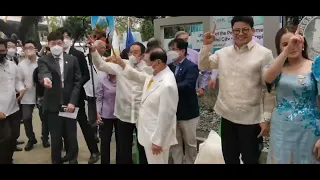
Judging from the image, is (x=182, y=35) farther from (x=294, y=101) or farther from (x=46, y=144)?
(x=46, y=144)

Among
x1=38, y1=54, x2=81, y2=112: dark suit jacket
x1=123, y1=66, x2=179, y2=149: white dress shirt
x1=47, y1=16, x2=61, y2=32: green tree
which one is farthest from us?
x1=38, y1=54, x2=81, y2=112: dark suit jacket

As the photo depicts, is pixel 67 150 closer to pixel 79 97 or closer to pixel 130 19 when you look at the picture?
pixel 79 97

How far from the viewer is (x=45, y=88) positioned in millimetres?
1997

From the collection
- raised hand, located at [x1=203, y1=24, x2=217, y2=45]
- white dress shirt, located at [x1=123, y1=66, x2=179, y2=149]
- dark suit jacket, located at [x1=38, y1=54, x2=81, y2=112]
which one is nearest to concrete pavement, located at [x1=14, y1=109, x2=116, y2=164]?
dark suit jacket, located at [x1=38, y1=54, x2=81, y2=112]

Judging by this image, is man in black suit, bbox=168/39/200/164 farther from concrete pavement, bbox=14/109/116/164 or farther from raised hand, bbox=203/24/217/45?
concrete pavement, bbox=14/109/116/164

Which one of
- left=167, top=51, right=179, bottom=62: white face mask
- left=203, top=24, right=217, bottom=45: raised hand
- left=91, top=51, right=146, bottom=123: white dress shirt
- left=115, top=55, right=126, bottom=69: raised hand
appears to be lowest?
left=91, top=51, right=146, bottom=123: white dress shirt

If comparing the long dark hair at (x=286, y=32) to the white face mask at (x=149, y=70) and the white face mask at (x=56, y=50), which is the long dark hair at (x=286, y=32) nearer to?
the white face mask at (x=149, y=70)

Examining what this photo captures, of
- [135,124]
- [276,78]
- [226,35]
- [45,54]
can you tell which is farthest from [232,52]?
[45,54]

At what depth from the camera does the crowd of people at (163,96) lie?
1.58 m

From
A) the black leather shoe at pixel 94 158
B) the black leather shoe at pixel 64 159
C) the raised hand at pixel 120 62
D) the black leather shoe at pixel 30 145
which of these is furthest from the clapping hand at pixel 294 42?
the black leather shoe at pixel 30 145

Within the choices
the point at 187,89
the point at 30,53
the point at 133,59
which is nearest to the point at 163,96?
the point at 187,89

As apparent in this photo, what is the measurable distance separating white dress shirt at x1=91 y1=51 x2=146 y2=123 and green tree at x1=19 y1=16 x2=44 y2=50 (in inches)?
13.9

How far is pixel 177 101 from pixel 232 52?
0.40 m

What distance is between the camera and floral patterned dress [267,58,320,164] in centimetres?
151
